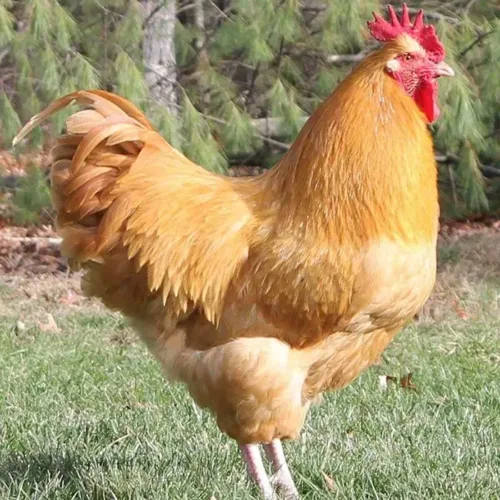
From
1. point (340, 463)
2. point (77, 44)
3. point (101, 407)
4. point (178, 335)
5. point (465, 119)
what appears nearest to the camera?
point (178, 335)

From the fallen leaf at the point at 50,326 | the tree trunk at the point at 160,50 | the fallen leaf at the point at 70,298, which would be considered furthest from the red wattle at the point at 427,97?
the tree trunk at the point at 160,50

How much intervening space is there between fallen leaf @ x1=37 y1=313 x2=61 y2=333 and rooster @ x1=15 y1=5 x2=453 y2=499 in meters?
3.22

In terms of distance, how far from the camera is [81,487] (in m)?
3.77

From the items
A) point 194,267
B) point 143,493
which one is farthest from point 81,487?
Answer: point 194,267

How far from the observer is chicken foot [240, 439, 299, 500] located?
366 centimetres

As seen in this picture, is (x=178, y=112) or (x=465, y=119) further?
(x=178, y=112)

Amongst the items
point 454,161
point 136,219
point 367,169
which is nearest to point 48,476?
point 136,219

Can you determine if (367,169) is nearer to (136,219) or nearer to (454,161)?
(136,219)

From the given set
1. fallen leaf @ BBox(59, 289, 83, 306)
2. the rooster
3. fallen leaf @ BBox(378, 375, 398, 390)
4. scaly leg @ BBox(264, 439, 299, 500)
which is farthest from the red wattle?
fallen leaf @ BBox(59, 289, 83, 306)

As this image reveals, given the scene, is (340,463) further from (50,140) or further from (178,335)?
(50,140)

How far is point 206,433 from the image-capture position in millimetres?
4422

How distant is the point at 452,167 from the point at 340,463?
606cm

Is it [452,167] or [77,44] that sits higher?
[77,44]

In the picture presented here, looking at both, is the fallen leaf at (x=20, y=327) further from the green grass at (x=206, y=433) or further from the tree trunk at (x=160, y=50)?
the tree trunk at (x=160, y=50)
